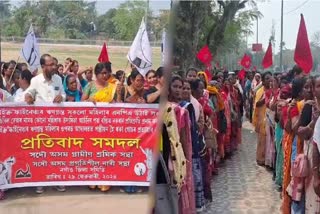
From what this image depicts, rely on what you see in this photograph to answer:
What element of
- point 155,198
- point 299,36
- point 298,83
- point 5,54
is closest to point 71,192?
point 155,198

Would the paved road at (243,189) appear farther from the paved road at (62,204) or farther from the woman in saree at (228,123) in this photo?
the paved road at (62,204)

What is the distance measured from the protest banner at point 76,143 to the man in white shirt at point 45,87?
0.20 ft

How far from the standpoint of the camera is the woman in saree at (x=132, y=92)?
283 cm

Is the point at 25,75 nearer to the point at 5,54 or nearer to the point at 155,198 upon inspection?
the point at 5,54

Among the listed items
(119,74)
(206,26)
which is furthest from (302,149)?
(206,26)

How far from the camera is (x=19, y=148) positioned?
2.87m

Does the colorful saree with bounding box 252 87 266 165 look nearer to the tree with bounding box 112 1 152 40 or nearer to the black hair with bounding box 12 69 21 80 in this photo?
the tree with bounding box 112 1 152 40

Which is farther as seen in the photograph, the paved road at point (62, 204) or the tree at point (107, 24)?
the paved road at point (62, 204)

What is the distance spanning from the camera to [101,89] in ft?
11.2

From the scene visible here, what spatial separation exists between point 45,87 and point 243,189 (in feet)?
11.6

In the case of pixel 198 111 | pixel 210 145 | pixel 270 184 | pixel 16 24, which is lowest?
pixel 270 184

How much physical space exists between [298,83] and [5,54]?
294 centimetres

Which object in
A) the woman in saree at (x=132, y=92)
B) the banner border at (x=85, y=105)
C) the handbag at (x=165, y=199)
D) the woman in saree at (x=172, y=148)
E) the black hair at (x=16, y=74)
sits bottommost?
the handbag at (x=165, y=199)

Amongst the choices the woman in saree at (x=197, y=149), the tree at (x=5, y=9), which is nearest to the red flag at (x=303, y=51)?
the woman in saree at (x=197, y=149)
